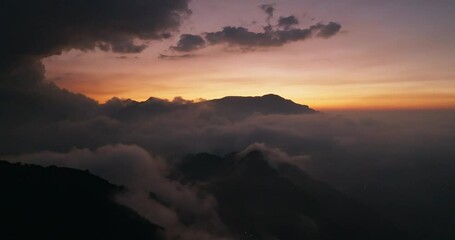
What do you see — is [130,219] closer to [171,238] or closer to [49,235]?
[171,238]

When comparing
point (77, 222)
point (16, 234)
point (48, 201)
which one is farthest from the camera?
point (48, 201)

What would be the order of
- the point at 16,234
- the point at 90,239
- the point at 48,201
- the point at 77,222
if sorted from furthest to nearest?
the point at 48,201
the point at 77,222
the point at 90,239
the point at 16,234

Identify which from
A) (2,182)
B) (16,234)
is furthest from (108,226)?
(2,182)

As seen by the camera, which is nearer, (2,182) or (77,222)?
(77,222)

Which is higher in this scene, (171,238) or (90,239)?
(90,239)

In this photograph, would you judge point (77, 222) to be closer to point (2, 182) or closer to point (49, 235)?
point (49, 235)

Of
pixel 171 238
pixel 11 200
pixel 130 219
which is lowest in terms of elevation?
pixel 171 238

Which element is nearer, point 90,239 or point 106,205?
point 90,239

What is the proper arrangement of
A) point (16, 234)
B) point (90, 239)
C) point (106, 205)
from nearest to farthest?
point (16, 234), point (90, 239), point (106, 205)

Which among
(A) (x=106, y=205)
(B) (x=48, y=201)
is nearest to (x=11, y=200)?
(B) (x=48, y=201)
